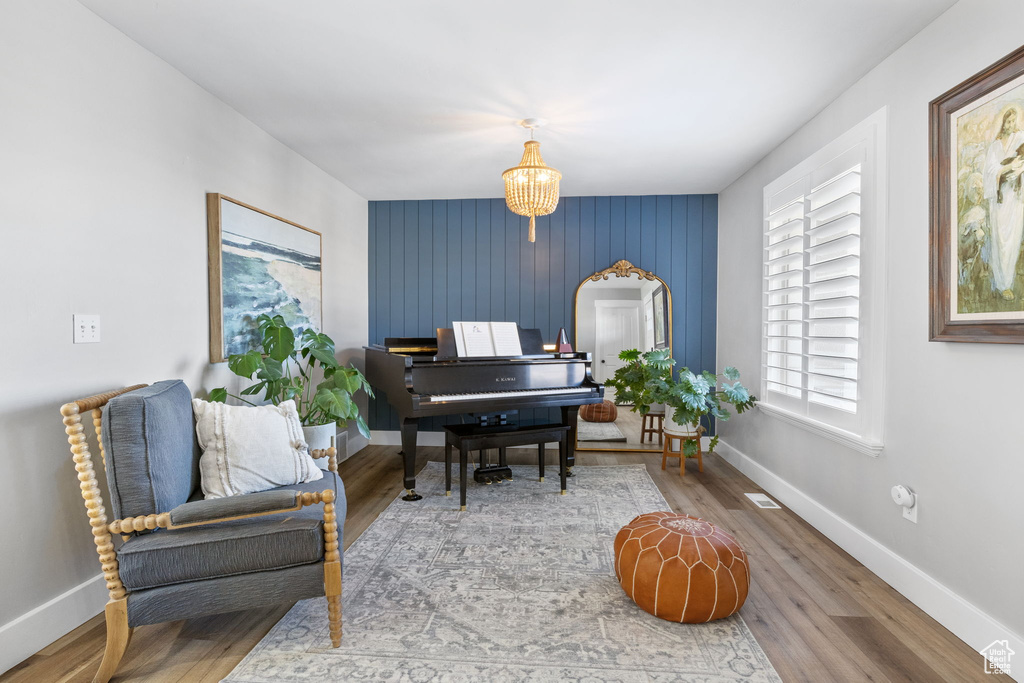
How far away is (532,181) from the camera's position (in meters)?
3.13

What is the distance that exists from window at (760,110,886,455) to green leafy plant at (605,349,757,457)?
293mm

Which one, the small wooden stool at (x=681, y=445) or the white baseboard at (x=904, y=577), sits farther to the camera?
the small wooden stool at (x=681, y=445)

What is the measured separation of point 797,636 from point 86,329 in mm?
2948

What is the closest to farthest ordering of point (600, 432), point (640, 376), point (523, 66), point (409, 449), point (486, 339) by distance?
point (523, 66) → point (409, 449) → point (486, 339) → point (640, 376) → point (600, 432)

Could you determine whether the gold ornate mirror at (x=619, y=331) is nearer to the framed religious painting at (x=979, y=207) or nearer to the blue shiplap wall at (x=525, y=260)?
the blue shiplap wall at (x=525, y=260)

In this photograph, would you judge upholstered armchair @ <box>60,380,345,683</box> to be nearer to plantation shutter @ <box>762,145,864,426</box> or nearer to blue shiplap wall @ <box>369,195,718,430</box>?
plantation shutter @ <box>762,145,864,426</box>

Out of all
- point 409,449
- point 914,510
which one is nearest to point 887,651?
point 914,510

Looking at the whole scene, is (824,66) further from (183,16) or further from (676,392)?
(183,16)

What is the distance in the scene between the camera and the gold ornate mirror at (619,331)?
4781mm

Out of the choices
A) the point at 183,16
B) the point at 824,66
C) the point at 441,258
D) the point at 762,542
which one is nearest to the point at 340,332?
the point at 441,258

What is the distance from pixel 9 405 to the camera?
1.79 m

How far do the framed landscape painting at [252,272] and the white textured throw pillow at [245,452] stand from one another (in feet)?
2.66

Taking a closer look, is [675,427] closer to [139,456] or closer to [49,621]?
[139,456]

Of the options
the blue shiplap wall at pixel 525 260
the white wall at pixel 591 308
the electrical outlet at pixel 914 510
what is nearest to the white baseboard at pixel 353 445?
the blue shiplap wall at pixel 525 260
